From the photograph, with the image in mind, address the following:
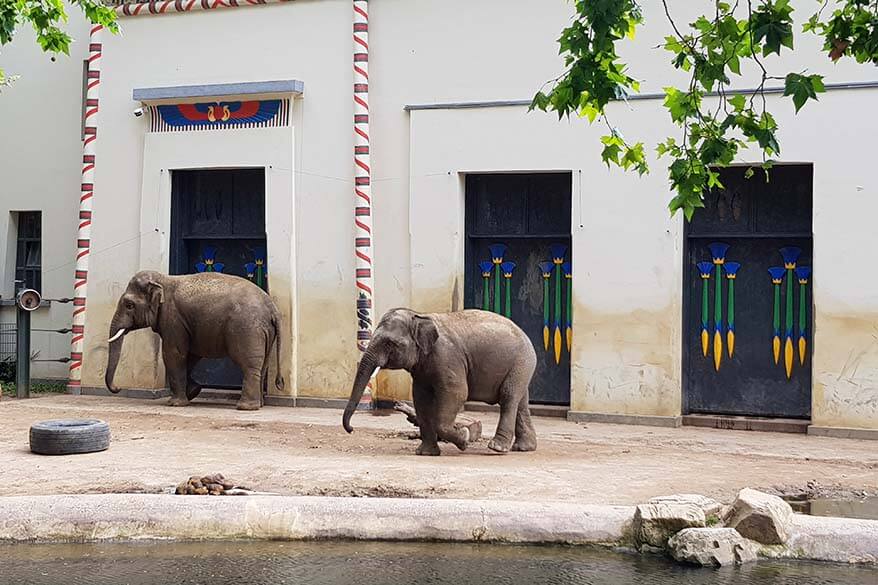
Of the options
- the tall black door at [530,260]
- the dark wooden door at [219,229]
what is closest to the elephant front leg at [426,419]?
the tall black door at [530,260]

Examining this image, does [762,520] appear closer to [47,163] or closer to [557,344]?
[557,344]

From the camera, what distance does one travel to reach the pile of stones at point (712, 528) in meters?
6.91

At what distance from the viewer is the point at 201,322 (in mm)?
13414

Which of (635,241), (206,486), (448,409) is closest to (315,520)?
(206,486)

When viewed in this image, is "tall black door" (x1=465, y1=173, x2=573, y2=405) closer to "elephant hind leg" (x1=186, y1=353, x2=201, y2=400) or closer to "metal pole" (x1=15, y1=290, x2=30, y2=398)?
"elephant hind leg" (x1=186, y1=353, x2=201, y2=400)

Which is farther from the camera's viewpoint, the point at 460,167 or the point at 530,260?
the point at 530,260

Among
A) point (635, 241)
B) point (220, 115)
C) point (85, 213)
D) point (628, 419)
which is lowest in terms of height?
point (628, 419)

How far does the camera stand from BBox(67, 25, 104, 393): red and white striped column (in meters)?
14.7

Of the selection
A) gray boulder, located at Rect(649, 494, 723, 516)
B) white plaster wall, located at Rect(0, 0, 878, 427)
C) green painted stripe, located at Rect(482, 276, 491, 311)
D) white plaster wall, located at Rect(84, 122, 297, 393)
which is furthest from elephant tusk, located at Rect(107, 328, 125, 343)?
gray boulder, located at Rect(649, 494, 723, 516)

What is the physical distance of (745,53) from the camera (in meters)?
6.27

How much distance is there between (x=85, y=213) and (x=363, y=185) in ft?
11.7

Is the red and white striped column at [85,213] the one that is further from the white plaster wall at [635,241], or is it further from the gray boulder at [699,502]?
the gray boulder at [699,502]

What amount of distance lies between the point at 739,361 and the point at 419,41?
475cm

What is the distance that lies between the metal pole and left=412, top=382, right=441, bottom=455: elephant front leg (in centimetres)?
620
